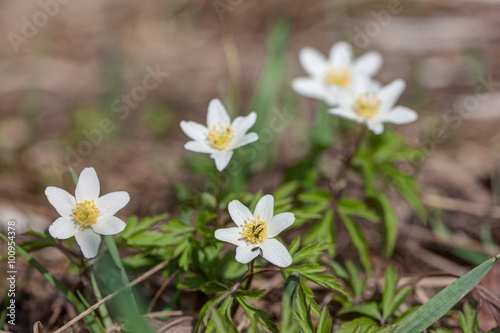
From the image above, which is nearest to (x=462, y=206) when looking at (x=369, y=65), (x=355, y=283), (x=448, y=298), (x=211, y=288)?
(x=369, y=65)

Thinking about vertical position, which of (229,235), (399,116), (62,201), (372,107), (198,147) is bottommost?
(399,116)

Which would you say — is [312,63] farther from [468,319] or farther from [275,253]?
[468,319]

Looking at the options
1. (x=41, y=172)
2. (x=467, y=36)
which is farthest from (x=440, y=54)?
(x=41, y=172)

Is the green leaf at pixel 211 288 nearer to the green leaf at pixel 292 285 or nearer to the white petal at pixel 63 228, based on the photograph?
the green leaf at pixel 292 285

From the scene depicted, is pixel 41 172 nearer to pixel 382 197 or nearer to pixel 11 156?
pixel 11 156

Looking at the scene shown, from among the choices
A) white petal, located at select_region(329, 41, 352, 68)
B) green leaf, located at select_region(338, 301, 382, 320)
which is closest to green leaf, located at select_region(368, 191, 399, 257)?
green leaf, located at select_region(338, 301, 382, 320)

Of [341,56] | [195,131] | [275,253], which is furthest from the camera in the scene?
[341,56]

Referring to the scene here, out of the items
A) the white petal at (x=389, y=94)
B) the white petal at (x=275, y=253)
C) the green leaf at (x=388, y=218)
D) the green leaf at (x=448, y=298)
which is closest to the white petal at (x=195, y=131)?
the white petal at (x=275, y=253)

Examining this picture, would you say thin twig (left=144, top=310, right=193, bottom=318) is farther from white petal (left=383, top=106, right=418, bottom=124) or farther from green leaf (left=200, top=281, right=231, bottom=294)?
white petal (left=383, top=106, right=418, bottom=124)
